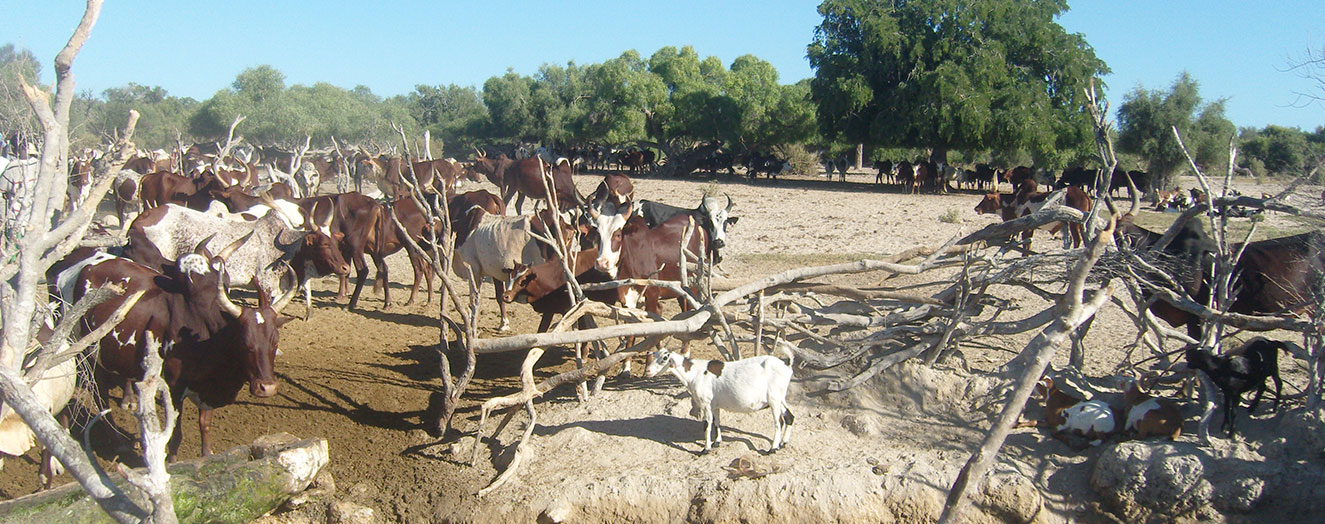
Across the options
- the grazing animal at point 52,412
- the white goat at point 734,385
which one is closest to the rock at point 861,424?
the white goat at point 734,385

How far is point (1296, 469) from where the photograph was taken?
5.57 meters

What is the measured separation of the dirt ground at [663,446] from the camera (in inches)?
233

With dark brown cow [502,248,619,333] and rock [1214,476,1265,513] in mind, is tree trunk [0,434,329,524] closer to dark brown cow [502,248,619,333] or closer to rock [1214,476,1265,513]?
dark brown cow [502,248,619,333]

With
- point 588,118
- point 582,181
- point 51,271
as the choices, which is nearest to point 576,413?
point 51,271

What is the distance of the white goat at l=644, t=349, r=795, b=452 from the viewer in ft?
20.7

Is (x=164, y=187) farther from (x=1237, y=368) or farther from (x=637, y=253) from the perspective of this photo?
(x=1237, y=368)

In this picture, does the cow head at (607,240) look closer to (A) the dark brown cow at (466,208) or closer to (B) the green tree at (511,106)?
(A) the dark brown cow at (466,208)

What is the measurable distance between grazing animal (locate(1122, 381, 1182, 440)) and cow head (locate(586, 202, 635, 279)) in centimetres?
471

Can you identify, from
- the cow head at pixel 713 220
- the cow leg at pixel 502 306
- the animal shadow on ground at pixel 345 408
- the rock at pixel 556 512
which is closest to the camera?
the rock at pixel 556 512

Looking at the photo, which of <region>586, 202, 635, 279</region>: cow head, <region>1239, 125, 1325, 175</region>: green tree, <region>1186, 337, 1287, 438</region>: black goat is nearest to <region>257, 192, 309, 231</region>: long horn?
<region>586, 202, 635, 279</region>: cow head

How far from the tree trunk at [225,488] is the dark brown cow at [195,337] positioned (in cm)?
53

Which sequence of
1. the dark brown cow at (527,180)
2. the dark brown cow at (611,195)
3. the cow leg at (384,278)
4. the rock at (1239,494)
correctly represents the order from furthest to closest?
1. the dark brown cow at (527,180)
2. the cow leg at (384,278)
3. the dark brown cow at (611,195)
4. the rock at (1239,494)

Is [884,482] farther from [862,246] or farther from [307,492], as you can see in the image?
[862,246]

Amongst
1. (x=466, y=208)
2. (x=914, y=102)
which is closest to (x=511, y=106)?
(x=914, y=102)
